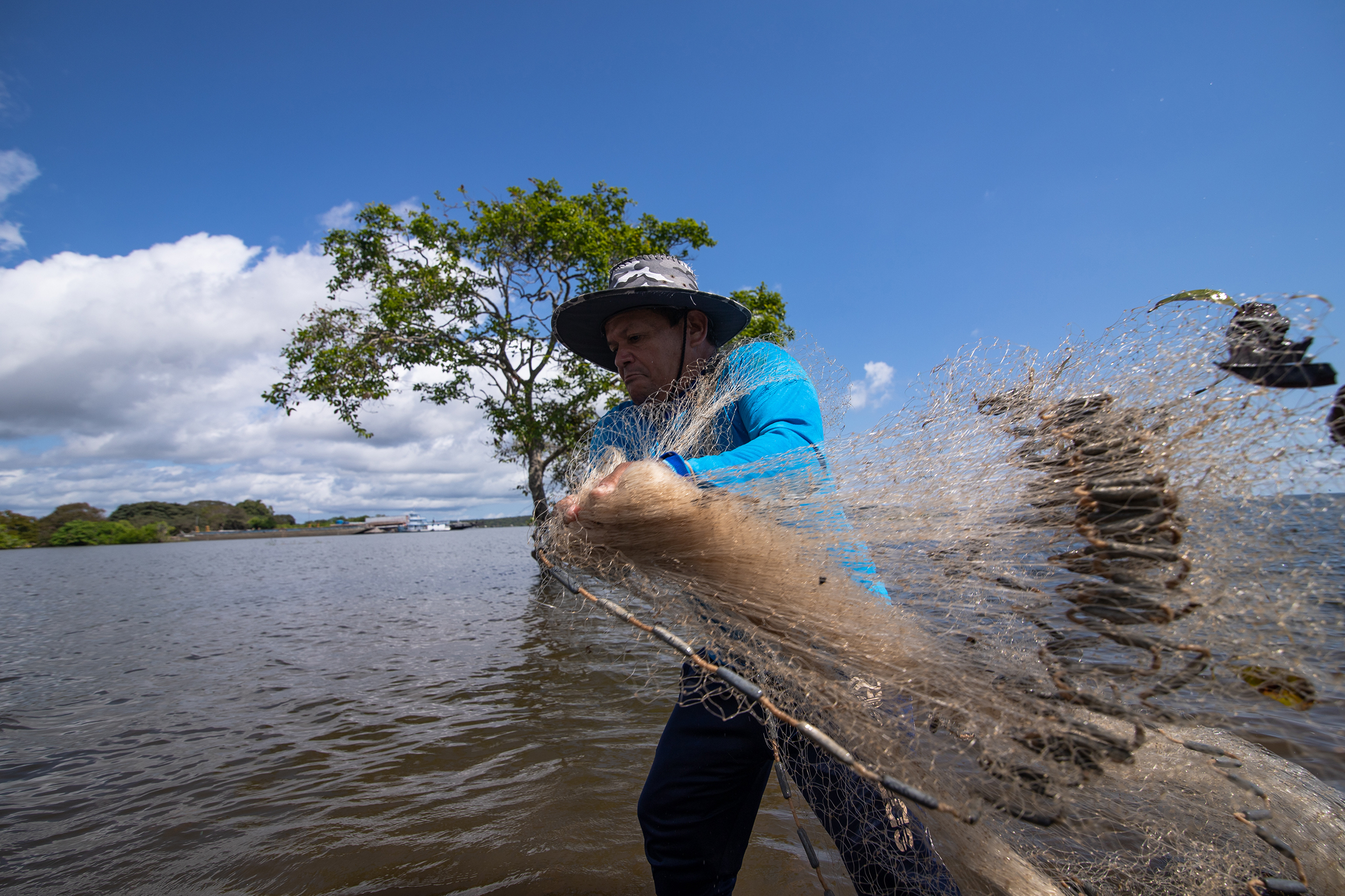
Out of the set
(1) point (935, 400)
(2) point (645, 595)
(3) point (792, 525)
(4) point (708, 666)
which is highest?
(1) point (935, 400)

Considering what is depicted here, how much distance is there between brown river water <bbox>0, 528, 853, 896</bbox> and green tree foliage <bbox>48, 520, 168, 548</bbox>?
375 ft

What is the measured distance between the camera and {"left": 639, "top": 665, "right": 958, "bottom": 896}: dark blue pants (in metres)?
1.63

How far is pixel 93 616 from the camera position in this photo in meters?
14.5

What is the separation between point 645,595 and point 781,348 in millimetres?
935

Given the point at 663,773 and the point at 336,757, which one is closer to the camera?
the point at 663,773

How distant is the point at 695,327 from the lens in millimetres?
2221

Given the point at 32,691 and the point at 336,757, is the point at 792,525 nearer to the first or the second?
the point at 336,757

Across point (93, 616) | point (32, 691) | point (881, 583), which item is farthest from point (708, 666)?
point (93, 616)

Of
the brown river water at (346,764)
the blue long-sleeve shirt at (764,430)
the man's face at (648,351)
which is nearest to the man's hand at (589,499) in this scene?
the blue long-sleeve shirt at (764,430)

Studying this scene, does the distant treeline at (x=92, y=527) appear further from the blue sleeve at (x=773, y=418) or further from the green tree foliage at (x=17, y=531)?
the blue sleeve at (x=773, y=418)

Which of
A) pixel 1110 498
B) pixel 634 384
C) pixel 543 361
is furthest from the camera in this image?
pixel 543 361

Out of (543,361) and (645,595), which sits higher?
(543,361)

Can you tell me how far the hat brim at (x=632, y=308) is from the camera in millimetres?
2068

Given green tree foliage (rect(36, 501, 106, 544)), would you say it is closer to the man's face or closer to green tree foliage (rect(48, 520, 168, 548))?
green tree foliage (rect(48, 520, 168, 548))
